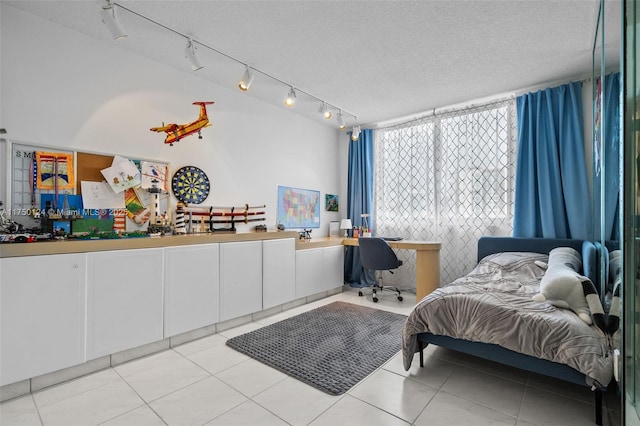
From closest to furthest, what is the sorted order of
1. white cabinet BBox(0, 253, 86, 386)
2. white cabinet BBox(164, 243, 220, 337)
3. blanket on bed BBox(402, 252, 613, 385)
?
blanket on bed BBox(402, 252, 613, 385), white cabinet BBox(0, 253, 86, 386), white cabinet BBox(164, 243, 220, 337)

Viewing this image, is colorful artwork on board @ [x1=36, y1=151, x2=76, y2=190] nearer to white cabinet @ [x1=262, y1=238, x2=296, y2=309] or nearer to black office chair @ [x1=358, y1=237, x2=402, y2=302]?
white cabinet @ [x1=262, y1=238, x2=296, y2=309]

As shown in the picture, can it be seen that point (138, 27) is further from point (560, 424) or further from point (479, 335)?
point (560, 424)

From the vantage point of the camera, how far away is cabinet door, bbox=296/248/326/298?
12.7ft

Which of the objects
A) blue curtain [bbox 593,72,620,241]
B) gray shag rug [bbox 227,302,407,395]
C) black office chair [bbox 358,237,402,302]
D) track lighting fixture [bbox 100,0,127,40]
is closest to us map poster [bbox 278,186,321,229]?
black office chair [bbox 358,237,402,302]

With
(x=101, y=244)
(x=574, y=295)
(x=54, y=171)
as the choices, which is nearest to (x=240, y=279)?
(x=101, y=244)

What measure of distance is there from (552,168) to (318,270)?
10.2 feet

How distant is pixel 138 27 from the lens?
2.49m

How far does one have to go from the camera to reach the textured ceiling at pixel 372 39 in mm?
2256

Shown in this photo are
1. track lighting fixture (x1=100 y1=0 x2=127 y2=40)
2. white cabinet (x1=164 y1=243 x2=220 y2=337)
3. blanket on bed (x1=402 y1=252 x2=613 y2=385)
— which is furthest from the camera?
white cabinet (x1=164 y1=243 x2=220 y2=337)

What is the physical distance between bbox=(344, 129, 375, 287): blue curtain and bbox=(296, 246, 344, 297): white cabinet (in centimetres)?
45

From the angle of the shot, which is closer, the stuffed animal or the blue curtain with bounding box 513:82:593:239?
the stuffed animal

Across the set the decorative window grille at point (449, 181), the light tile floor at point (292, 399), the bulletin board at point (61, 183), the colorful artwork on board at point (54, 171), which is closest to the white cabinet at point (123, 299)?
the light tile floor at point (292, 399)

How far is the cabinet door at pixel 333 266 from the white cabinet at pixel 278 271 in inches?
26.7

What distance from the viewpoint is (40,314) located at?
1.98 m
